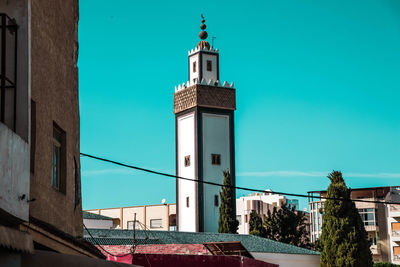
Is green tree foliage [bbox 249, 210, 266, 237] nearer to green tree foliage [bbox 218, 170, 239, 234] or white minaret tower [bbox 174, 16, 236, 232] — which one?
white minaret tower [bbox 174, 16, 236, 232]

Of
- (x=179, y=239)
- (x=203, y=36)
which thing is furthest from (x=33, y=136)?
(x=203, y=36)

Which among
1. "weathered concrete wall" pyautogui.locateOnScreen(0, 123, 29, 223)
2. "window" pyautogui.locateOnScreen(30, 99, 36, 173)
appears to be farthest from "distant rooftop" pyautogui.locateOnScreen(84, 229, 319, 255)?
"weathered concrete wall" pyautogui.locateOnScreen(0, 123, 29, 223)

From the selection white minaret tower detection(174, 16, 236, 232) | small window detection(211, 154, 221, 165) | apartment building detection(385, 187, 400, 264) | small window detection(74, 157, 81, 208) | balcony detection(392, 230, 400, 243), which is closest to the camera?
small window detection(74, 157, 81, 208)

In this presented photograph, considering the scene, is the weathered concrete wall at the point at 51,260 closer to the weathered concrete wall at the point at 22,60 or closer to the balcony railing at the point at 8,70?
the weathered concrete wall at the point at 22,60

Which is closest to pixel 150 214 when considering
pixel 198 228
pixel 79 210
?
pixel 198 228

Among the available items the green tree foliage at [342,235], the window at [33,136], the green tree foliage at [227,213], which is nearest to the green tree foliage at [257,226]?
the green tree foliage at [227,213]

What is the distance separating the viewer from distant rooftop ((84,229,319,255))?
116ft

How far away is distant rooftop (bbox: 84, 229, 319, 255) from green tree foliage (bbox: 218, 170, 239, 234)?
6.51m

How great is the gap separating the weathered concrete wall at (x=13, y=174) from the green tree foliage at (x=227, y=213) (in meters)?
42.4

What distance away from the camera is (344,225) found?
39750 mm

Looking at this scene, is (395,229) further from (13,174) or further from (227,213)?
(13,174)

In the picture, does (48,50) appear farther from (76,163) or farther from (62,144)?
(76,163)

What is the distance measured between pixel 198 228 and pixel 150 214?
95.8 ft

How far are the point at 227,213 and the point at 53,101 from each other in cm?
4062
